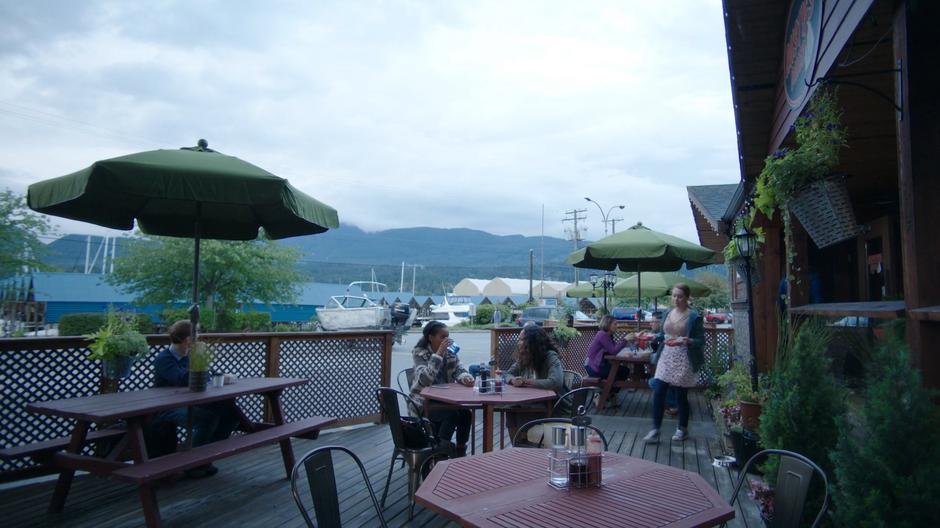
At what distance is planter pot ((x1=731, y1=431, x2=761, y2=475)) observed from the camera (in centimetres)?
430

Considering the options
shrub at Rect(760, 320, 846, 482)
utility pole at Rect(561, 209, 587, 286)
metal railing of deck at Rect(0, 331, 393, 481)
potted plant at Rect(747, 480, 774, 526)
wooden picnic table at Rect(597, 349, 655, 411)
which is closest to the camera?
shrub at Rect(760, 320, 846, 482)

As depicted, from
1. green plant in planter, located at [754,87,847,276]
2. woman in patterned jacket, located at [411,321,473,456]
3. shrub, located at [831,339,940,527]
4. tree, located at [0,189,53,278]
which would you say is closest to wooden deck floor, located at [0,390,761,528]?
woman in patterned jacket, located at [411,321,473,456]

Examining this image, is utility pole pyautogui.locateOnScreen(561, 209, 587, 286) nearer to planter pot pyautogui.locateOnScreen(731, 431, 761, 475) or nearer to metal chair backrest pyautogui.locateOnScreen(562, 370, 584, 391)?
metal chair backrest pyautogui.locateOnScreen(562, 370, 584, 391)

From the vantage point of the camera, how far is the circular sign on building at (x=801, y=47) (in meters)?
3.19

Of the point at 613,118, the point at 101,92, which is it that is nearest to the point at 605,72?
the point at 613,118

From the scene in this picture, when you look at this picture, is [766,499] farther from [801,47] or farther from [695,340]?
[801,47]

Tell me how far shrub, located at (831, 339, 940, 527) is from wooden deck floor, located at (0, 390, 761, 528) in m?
1.21

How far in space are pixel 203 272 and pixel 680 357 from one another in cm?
2125

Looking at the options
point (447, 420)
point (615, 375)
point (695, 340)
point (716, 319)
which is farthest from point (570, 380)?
point (716, 319)

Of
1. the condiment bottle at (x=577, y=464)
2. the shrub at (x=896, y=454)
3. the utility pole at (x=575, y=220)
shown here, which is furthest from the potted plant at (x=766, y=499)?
the utility pole at (x=575, y=220)

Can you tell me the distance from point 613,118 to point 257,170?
846 inches

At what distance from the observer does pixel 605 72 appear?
21609 millimetres

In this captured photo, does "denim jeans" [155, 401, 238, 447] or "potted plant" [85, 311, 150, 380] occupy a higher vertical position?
"potted plant" [85, 311, 150, 380]

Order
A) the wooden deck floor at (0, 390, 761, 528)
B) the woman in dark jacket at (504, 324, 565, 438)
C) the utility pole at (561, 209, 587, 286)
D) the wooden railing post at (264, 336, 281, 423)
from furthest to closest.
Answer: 1. the utility pole at (561, 209, 587, 286)
2. the wooden railing post at (264, 336, 281, 423)
3. the woman in dark jacket at (504, 324, 565, 438)
4. the wooden deck floor at (0, 390, 761, 528)
